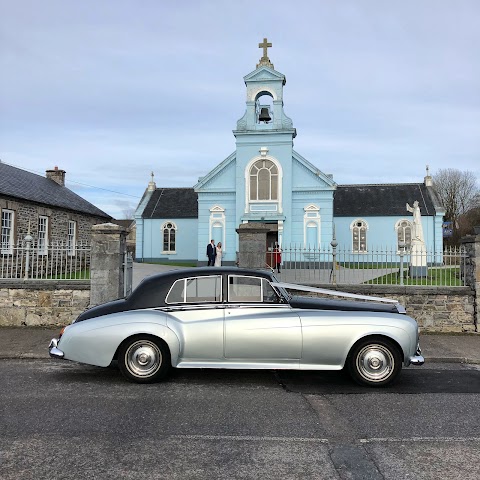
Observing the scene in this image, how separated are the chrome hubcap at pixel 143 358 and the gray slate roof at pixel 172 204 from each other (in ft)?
97.4

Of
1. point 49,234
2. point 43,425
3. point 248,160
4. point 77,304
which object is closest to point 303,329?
point 43,425

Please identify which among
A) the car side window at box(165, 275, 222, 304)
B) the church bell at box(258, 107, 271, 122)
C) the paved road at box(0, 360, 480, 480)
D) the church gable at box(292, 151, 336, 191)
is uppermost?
the church bell at box(258, 107, 271, 122)

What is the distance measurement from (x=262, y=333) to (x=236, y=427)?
1589 mm

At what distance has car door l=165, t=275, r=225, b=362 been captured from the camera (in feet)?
18.9

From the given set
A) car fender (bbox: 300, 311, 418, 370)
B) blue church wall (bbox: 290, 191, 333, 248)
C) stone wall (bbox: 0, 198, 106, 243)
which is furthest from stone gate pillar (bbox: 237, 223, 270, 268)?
blue church wall (bbox: 290, 191, 333, 248)

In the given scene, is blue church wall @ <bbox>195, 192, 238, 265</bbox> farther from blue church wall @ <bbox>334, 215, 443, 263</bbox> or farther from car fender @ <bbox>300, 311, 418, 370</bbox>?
car fender @ <bbox>300, 311, 418, 370</bbox>

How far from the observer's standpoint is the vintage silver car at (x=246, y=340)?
5.70 metres

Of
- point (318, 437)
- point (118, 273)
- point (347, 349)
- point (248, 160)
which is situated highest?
point (248, 160)

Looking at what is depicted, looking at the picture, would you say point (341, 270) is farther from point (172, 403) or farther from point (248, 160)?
point (248, 160)

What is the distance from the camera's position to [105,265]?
9.89m

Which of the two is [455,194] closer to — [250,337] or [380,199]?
[380,199]

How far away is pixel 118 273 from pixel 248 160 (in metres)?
18.7

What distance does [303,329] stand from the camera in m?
5.72

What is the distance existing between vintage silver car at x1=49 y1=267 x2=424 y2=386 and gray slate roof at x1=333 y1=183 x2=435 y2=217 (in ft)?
96.0
